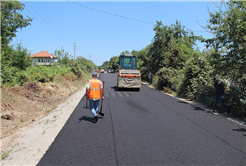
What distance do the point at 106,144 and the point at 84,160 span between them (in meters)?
1.06

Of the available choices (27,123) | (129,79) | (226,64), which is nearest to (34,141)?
(27,123)

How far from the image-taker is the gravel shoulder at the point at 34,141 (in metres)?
4.70

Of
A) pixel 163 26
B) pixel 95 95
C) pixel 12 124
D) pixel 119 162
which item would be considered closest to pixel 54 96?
pixel 12 124

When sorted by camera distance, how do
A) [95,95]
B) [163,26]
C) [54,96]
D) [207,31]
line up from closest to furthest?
[95,95] → [207,31] → [54,96] → [163,26]

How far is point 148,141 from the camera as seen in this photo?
5781 mm

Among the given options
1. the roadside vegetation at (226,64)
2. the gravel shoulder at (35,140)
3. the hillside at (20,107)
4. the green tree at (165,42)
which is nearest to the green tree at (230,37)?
the roadside vegetation at (226,64)

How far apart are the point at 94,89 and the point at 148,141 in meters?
2.88

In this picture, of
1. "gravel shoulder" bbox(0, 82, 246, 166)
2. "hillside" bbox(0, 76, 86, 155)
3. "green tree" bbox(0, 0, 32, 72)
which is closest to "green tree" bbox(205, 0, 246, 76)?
"gravel shoulder" bbox(0, 82, 246, 166)

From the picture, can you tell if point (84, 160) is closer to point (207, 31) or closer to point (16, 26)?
point (207, 31)

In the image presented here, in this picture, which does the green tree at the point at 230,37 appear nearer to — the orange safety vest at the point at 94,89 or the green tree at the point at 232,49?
the green tree at the point at 232,49

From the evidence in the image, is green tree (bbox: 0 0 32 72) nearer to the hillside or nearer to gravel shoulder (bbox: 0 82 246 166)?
the hillside

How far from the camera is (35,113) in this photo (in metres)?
9.34

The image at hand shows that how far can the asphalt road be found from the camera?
4.63 metres

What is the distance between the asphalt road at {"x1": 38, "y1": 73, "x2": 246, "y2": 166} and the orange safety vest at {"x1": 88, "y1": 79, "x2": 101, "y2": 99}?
42.5 inches
